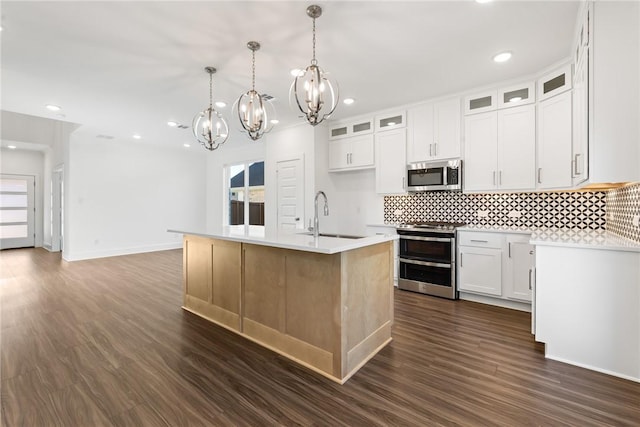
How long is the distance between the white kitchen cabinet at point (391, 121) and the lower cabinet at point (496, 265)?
1862mm

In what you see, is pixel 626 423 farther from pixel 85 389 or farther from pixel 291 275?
pixel 85 389

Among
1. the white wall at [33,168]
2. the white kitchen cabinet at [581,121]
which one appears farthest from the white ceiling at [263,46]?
the white wall at [33,168]

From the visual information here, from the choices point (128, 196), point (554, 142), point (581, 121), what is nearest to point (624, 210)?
point (581, 121)

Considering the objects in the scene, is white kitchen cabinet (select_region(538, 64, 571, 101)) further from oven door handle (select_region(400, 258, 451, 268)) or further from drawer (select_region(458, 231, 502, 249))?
oven door handle (select_region(400, 258, 451, 268))

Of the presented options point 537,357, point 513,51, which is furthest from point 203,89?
point 537,357

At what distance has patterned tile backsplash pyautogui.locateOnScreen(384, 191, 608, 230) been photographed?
10.9 ft

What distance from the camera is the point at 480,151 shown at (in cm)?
384

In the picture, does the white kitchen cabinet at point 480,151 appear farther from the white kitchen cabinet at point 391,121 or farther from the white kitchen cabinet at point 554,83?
the white kitchen cabinet at point 391,121

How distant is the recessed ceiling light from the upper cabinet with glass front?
0.67 meters

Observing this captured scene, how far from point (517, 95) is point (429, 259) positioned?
2.28 metres

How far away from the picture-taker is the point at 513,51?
2.91m

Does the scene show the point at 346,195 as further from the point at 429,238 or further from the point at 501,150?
the point at 501,150

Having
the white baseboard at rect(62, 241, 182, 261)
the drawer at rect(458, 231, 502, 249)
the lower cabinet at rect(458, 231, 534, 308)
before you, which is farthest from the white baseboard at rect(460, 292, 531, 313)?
the white baseboard at rect(62, 241, 182, 261)

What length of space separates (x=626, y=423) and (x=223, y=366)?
2.55 m
